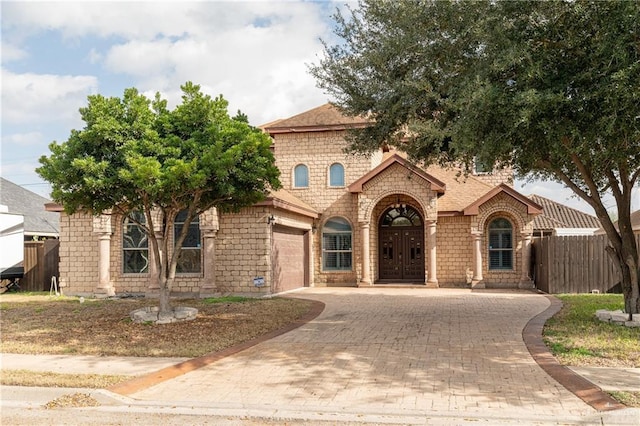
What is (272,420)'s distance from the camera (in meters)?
6.38

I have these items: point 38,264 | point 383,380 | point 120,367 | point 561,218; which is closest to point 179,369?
point 120,367

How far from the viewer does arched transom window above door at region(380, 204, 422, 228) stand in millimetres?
25359

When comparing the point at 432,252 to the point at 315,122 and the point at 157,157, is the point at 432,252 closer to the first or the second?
the point at 315,122

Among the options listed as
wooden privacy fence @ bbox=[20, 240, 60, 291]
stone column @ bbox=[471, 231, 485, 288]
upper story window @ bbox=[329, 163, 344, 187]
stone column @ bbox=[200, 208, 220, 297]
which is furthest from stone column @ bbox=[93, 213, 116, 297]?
stone column @ bbox=[471, 231, 485, 288]

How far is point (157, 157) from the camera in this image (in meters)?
12.5

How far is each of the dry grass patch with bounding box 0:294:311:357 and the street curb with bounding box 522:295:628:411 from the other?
5352mm

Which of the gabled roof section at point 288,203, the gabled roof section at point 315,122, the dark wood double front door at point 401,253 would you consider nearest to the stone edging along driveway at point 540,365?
the gabled roof section at point 288,203

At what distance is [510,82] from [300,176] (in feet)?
51.4

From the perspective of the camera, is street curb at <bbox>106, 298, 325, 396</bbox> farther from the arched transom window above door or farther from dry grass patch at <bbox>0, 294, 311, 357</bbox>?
the arched transom window above door

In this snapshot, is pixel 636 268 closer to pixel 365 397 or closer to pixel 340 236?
pixel 365 397

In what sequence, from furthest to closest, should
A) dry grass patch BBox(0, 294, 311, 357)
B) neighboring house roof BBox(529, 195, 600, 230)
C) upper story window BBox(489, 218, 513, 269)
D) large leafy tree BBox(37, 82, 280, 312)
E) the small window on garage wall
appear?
neighboring house roof BBox(529, 195, 600, 230)
the small window on garage wall
upper story window BBox(489, 218, 513, 269)
large leafy tree BBox(37, 82, 280, 312)
dry grass patch BBox(0, 294, 311, 357)

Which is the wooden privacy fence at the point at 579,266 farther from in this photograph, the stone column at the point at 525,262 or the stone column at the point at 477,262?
the stone column at the point at 477,262

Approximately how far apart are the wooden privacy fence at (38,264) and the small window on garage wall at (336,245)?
1103cm

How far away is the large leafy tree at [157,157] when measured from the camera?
39.2 feet
